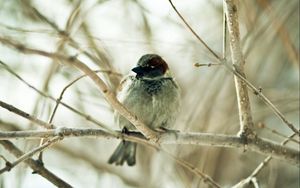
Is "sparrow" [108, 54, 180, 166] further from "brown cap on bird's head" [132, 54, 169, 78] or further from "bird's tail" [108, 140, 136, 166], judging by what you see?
"bird's tail" [108, 140, 136, 166]

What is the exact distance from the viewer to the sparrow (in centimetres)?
368

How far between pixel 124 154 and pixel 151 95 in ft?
2.43

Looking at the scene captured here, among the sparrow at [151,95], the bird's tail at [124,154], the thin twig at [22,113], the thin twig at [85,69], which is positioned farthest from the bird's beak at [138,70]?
the thin twig at [22,113]

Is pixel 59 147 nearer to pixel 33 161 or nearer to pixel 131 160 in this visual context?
pixel 131 160

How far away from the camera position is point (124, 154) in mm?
4262

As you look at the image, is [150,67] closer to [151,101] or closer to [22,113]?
[151,101]

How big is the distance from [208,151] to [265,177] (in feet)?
1.75

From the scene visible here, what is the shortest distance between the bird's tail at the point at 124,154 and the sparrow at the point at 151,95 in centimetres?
46

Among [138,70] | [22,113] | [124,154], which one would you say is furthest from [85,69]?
[124,154]

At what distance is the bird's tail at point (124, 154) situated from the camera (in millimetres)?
4223

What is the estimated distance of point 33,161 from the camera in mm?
2924

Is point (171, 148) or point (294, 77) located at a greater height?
point (294, 77)

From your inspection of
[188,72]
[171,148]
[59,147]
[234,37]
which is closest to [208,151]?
[171,148]

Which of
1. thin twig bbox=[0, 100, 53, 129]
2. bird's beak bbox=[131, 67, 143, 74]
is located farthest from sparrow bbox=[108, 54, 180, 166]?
thin twig bbox=[0, 100, 53, 129]
